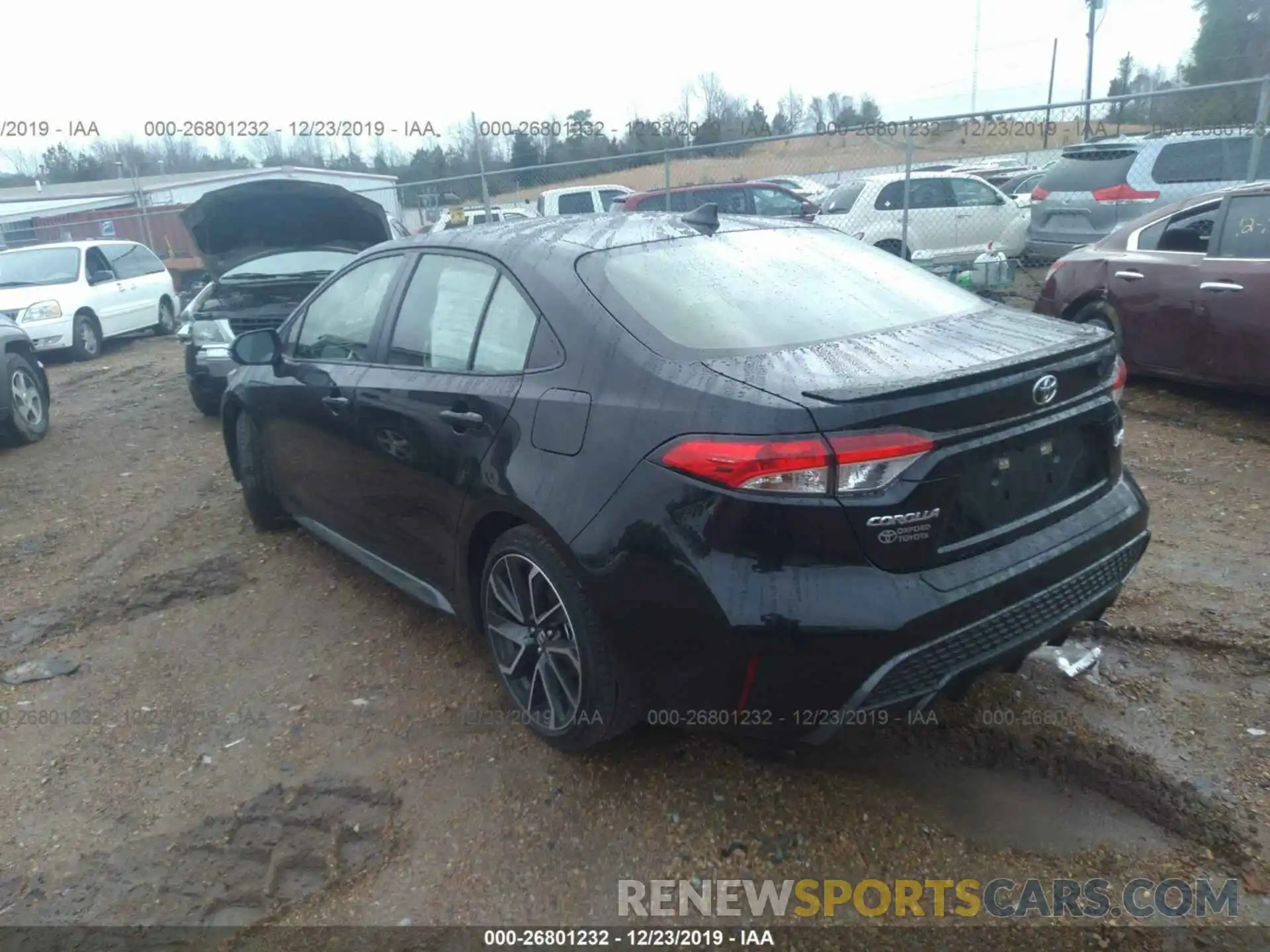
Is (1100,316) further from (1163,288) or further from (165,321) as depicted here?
(165,321)

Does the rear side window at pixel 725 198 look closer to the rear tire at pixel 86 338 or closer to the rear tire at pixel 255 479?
the rear tire at pixel 86 338

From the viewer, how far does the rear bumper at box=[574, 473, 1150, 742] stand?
88.6 inches

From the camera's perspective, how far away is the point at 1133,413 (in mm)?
6367

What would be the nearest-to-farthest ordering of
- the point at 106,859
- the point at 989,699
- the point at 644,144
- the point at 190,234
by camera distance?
the point at 106,859 → the point at 989,699 → the point at 190,234 → the point at 644,144

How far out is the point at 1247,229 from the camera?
567cm

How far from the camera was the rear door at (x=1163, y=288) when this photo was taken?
596 centimetres

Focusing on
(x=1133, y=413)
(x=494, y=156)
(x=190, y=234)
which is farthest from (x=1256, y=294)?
(x=494, y=156)

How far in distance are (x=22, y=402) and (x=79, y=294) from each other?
588 cm

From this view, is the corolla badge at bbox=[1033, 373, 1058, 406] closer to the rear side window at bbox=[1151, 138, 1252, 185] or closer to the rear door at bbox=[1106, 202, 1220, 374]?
the rear door at bbox=[1106, 202, 1220, 374]

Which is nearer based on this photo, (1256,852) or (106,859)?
(1256,852)

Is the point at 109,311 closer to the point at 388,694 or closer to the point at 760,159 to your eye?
the point at 760,159

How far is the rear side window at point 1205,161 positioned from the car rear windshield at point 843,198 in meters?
3.56

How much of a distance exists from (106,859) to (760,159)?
51.6 feet

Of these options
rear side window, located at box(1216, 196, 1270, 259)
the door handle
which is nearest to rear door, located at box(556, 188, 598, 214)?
rear side window, located at box(1216, 196, 1270, 259)
